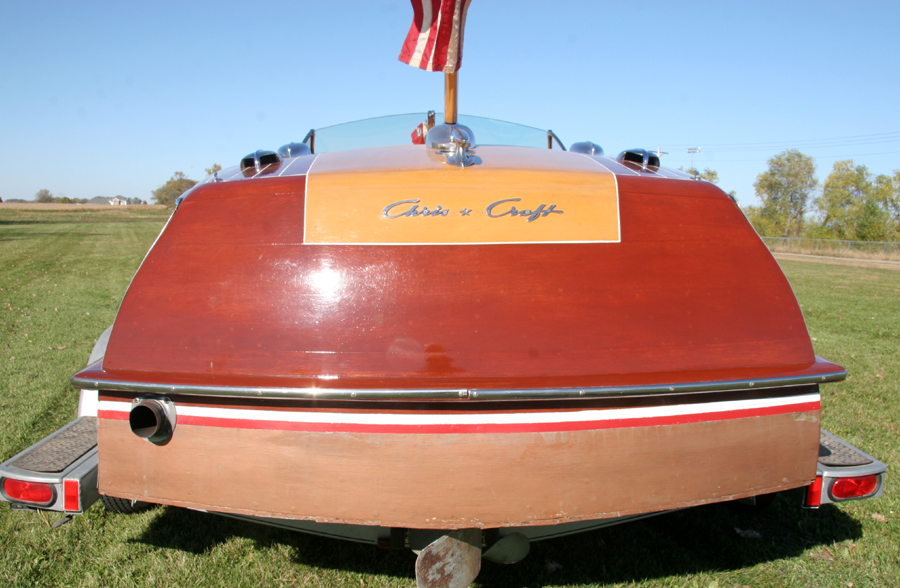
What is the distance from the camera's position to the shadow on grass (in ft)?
9.27

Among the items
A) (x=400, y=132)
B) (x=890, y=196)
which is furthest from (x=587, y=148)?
(x=890, y=196)

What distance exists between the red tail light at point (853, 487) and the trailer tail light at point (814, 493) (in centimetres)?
6

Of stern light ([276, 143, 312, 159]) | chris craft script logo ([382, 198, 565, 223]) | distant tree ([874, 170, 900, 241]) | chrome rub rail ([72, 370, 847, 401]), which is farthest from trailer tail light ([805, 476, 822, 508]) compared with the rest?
distant tree ([874, 170, 900, 241])

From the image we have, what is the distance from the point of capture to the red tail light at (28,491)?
2.15 meters

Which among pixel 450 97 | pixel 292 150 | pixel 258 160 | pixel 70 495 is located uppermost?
pixel 450 97

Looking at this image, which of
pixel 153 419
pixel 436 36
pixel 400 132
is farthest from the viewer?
pixel 400 132

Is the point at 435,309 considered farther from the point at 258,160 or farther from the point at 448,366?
the point at 258,160

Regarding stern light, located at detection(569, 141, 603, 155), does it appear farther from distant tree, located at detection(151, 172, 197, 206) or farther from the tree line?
distant tree, located at detection(151, 172, 197, 206)

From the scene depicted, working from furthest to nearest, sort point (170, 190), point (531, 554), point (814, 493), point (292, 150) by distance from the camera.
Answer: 1. point (170, 190)
2. point (292, 150)
3. point (531, 554)
4. point (814, 493)

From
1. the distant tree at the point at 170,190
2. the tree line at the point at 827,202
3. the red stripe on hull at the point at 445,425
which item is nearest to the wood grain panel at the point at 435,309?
the red stripe on hull at the point at 445,425

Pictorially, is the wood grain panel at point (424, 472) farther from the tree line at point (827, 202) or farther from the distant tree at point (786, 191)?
the distant tree at point (786, 191)

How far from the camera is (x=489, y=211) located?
7.10ft

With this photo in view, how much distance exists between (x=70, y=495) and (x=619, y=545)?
8.09 feet

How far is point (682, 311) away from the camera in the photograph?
2148 millimetres
